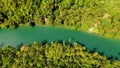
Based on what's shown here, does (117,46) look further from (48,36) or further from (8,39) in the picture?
(8,39)

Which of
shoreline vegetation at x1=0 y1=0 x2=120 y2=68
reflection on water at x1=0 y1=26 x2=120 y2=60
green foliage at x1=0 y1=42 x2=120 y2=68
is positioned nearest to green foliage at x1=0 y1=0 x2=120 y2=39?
shoreline vegetation at x1=0 y1=0 x2=120 y2=68

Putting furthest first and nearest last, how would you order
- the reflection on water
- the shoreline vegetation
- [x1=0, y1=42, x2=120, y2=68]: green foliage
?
the shoreline vegetation → the reflection on water → [x1=0, y1=42, x2=120, y2=68]: green foliage

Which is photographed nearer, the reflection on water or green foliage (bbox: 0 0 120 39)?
the reflection on water

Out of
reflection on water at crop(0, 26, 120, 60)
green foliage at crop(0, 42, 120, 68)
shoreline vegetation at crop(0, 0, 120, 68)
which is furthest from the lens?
shoreline vegetation at crop(0, 0, 120, 68)

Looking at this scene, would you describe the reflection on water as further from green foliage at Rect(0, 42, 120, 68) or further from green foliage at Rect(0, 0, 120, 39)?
green foliage at Rect(0, 42, 120, 68)

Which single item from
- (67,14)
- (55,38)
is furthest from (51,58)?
(67,14)

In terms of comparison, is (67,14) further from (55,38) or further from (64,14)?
(55,38)

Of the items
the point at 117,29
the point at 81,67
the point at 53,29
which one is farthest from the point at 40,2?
the point at 81,67

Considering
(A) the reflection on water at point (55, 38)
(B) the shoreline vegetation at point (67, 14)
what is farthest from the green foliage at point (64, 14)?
(A) the reflection on water at point (55, 38)
